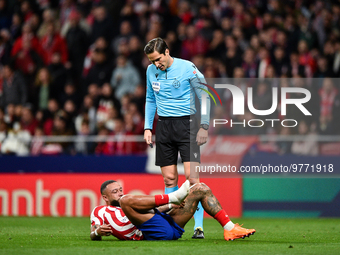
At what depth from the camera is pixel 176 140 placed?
6848 mm

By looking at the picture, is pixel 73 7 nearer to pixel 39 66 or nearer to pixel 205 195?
pixel 39 66

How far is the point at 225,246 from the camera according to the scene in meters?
5.85

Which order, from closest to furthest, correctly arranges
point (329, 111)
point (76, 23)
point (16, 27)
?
point (329, 111), point (76, 23), point (16, 27)

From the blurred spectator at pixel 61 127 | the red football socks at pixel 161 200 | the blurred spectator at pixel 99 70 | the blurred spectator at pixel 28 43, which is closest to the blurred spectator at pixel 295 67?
the blurred spectator at pixel 99 70

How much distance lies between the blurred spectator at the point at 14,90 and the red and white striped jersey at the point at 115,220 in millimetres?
7827

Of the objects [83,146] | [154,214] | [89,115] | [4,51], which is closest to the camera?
[154,214]

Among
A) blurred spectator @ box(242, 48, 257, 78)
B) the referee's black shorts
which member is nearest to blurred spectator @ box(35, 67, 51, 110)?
blurred spectator @ box(242, 48, 257, 78)

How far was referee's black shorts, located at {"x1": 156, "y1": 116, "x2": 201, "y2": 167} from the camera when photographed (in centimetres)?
681

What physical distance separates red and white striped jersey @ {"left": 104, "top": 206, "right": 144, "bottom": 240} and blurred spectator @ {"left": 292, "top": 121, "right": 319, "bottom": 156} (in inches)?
194

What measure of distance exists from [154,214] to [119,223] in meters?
0.47

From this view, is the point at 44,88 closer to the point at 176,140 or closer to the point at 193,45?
the point at 193,45

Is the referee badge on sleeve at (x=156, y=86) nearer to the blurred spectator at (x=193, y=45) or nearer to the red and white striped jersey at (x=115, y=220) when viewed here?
the red and white striped jersey at (x=115, y=220)

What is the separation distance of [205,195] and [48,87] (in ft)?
27.1

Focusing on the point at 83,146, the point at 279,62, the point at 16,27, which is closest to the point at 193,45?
the point at 279,62
